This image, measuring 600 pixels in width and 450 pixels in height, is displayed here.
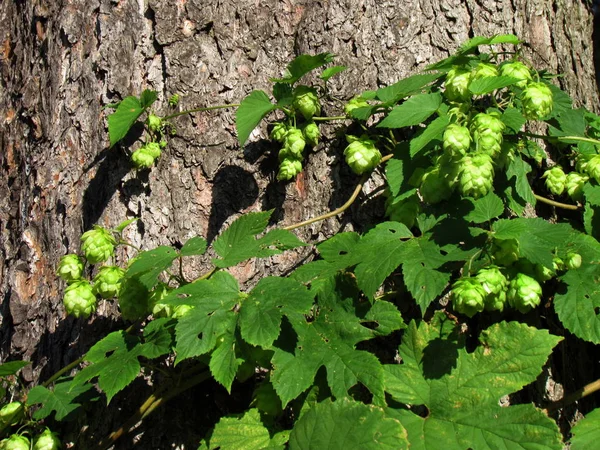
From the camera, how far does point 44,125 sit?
2691 mm

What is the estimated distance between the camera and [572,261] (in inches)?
78.4

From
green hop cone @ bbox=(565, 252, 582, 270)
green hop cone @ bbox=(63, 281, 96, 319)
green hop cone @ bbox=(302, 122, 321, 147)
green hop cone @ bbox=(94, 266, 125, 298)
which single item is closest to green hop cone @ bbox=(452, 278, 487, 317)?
green hop cone @ bbox=(565, 252, 582, 270)

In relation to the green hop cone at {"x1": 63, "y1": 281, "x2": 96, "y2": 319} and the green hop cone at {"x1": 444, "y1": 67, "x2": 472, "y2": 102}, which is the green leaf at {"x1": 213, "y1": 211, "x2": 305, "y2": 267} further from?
the green hop cone at {"x1": 444, "y1": 67, "x2": 472, "y2": 102}

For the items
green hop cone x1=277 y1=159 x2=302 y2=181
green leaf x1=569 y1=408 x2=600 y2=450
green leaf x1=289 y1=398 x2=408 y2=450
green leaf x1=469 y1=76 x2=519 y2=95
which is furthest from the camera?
green hop cone x1=277 y1=159 x2=302 y2=181

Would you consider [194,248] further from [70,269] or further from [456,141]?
[456,141]

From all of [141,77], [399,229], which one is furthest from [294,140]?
[141,77]

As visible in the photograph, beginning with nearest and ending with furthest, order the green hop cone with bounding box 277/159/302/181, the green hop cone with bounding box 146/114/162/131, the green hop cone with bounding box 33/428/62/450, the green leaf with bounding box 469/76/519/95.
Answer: the green leaf with bounding box 469/76/519/95
the green hop cone with bounding box 33/428/62/450
the green hop cone with bounding box 277/159/302/181
the green hop cone with bounding box 146/114/162/131

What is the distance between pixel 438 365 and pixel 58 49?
6.90ft

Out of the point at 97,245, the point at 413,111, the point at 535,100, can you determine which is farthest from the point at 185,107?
the point at 535,100

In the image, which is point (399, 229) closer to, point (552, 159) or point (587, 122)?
point (552, 159)

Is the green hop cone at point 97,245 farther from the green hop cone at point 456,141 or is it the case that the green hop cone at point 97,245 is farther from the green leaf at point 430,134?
the green hop cone at point 456,141

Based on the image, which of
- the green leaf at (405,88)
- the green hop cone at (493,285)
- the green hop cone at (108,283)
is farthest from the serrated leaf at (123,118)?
the green hop cone at (493,285)

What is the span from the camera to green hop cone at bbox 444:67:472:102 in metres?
2.06

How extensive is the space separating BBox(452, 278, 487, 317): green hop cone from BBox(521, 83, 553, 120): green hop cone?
26.1 inches
